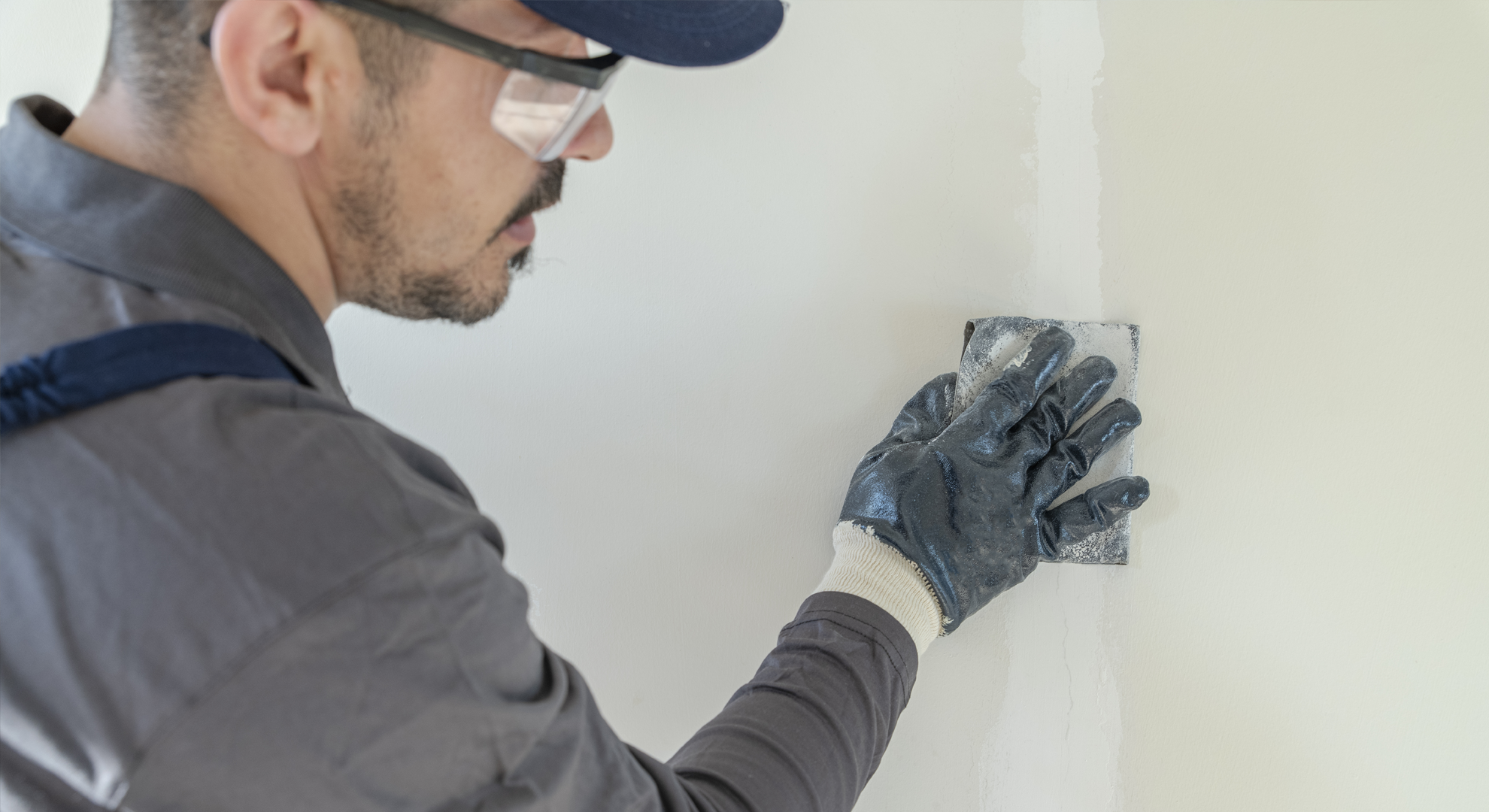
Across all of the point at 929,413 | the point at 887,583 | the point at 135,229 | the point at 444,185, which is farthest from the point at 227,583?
the point at 929,413

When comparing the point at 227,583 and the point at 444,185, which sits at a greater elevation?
the point at 444,185

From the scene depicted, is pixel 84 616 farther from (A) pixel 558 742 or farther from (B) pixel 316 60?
(B) pixel 316 60

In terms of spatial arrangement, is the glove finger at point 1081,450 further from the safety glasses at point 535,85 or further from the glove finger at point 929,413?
the safety glasses at point 535,85

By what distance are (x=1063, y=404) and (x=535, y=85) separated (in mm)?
813

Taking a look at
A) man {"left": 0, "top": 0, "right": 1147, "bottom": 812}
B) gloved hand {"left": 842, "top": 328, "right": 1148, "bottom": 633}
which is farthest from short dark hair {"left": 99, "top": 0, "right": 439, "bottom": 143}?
gloved hand {"left": 842, "top": 328, "right": 1148, "bottom": 633}

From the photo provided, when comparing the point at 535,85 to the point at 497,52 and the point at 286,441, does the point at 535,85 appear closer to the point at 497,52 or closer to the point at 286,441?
the point at 497,52

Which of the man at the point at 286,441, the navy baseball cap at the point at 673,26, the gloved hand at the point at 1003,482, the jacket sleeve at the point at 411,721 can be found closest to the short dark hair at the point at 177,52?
the man at the point at 286,441

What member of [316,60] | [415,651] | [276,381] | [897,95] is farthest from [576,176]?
[415,651]

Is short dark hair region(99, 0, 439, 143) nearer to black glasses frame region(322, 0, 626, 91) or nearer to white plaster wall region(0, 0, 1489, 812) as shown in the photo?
black glasses frame region(322, 0, 626, 91)

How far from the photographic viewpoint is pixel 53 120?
86 centimetres

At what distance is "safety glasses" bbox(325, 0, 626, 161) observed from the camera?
78cm

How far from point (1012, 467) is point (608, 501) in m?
0.62

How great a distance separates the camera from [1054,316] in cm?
127

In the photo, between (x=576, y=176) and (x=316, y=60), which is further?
(x=576, y=176)
